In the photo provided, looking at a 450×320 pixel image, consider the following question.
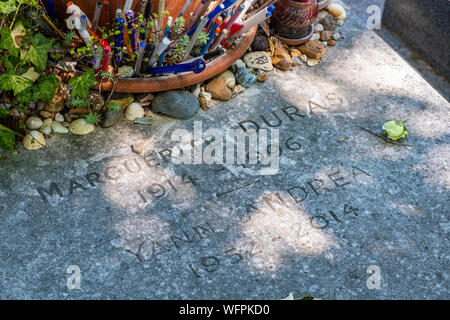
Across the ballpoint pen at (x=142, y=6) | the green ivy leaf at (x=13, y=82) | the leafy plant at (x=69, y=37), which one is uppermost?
A: the ballpoint pen at (x=142, y=6)

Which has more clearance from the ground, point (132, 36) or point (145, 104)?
point (132, 36)

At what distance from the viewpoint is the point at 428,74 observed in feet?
13.4

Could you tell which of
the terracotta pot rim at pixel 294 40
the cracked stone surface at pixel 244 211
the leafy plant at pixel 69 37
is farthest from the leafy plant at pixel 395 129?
the leafy plant at pixel 69 37

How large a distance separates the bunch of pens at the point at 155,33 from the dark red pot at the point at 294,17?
0.37 meters

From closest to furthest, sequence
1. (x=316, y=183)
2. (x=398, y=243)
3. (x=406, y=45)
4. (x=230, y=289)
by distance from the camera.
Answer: (x=230, y=289) < (x=398, y=243) < (x=316, y=183) < (x=406, y=45)

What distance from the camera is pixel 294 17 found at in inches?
139

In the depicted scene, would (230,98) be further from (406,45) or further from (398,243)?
(406,45)

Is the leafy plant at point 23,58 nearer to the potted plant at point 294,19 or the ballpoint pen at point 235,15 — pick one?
the ballpoint pen at point 235,15

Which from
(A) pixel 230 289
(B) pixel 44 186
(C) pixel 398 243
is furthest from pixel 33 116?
(C) pixel 398 243

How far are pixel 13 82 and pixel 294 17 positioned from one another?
1.79 m

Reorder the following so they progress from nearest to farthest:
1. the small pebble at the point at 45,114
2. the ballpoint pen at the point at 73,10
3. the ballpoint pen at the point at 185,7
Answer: the ballpoint pen at the point at 73,10
the small pebble at the point at 45,114
the ballpoint pen at the point at 185,7

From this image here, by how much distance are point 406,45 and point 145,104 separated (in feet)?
7.57

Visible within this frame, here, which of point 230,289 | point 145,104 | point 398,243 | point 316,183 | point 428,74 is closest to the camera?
point 230,289

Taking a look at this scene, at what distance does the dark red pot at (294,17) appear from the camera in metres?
3.53
